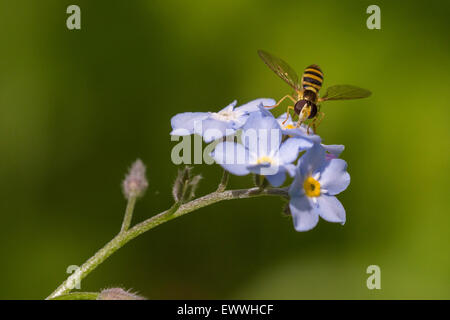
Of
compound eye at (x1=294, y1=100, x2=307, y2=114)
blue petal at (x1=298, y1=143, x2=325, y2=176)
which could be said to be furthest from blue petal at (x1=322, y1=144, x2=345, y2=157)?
compound eye at (x1=294, y1=100, x2=307, y2=114)

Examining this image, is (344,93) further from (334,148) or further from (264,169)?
(264,169)

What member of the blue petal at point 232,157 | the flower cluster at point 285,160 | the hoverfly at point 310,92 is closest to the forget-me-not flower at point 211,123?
the flower cluster at point 285,160

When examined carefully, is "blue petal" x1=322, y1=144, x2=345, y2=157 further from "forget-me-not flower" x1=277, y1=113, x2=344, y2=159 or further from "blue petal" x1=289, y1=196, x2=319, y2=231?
"blue petal" x1=289, y1=196, x2=319, y2=231

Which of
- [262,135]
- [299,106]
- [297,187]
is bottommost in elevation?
[297,187]

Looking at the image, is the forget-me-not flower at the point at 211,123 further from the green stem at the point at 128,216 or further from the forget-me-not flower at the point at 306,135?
the green stem at the point at 128,216

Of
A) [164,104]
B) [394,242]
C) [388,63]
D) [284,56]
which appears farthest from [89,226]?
[388,63]

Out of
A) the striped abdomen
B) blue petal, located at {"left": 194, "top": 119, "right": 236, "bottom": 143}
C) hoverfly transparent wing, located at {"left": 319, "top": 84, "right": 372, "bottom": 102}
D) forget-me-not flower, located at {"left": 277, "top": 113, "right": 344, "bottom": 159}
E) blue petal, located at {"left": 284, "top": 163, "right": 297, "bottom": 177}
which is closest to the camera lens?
blue petal, located at {"left": 284, "top": 163, "right": 297, "bottom": 177}

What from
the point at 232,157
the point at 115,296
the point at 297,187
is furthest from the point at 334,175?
the point at 115,296
